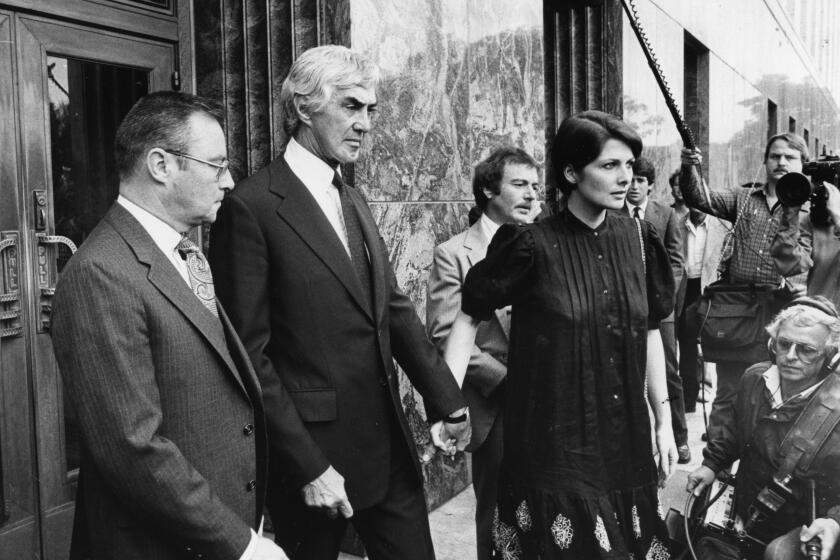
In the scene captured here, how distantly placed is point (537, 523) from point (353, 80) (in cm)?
150

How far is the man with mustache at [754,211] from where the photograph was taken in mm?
4105

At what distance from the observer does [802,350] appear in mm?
2875

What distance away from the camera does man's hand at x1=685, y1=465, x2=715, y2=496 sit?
121 inches

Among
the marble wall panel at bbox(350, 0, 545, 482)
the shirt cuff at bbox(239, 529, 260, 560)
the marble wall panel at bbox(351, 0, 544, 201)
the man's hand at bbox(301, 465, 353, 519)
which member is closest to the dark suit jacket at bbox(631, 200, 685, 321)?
the marble wall panel at bbox(351, 0, 544, 201)

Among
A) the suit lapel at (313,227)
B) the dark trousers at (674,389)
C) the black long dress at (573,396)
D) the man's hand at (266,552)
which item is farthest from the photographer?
the dark trousers at (674,389)

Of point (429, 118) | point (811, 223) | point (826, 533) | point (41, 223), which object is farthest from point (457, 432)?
point (429, 118)

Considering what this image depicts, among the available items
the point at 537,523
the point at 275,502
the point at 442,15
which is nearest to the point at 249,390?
the point at 275,502

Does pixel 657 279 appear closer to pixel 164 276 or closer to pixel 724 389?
pixel 724 389

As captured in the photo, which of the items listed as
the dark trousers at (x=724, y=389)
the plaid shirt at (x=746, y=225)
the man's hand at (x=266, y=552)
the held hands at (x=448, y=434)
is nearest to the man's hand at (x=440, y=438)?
the held hands at (x=448, y=434)

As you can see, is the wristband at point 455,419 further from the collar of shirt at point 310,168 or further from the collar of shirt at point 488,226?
the collar of shirt at point 488,226

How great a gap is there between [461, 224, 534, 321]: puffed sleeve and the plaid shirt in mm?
1761

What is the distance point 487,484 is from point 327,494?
4.58 ft

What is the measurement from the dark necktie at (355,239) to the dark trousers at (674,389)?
3.41 meters

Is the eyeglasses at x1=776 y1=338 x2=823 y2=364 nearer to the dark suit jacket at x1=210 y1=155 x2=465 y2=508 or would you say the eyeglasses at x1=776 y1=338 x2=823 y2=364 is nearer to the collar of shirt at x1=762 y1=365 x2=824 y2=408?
the collar of shirt at x1=762 y1=365 x2=824 y2=408
